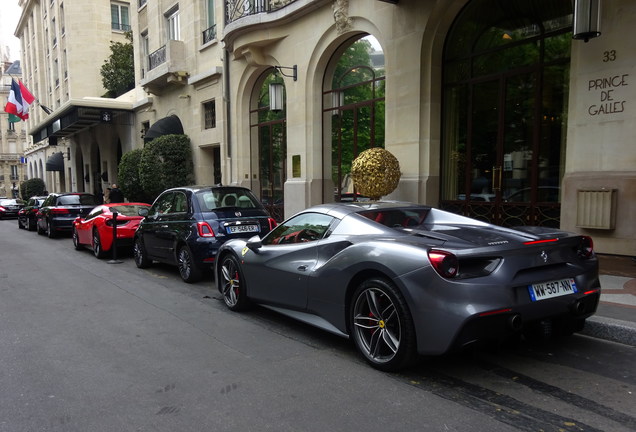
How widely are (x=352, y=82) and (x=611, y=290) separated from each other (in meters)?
8.96

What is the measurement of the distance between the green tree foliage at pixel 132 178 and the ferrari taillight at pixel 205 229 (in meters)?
13.2

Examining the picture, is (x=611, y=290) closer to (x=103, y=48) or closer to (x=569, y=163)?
(x=569, y=163)

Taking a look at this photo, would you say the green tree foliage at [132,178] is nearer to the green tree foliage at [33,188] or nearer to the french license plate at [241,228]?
the french license plate at [241,228]

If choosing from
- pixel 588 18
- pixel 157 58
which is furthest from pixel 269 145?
pixel 588 18

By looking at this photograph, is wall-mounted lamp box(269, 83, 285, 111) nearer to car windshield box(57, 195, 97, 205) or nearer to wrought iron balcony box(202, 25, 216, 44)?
wrought iron balcony box(202, 25, 216, 44)

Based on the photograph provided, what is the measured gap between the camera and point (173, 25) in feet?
71.0

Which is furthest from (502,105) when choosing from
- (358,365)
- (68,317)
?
(68,317)

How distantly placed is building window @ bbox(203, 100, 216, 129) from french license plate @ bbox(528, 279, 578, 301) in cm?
1687

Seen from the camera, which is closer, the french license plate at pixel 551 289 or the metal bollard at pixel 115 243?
the french license plate at pixel 551 289

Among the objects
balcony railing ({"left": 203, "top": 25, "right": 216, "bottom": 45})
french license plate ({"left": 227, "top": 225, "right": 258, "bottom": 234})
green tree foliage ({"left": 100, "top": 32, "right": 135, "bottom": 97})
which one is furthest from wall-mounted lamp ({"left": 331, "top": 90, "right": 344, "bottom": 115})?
green tree foliage ({"left": 100, "top": 32, "right": 135, "bottom": 97})

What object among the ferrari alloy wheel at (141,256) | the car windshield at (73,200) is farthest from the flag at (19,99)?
the ferrari alloy wheel at (141,256)

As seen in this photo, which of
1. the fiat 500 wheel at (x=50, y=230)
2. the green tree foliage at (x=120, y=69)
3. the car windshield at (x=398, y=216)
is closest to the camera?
the car windshield at (x=398, y=216)

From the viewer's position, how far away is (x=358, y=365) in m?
4.14

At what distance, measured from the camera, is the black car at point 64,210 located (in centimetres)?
1559
